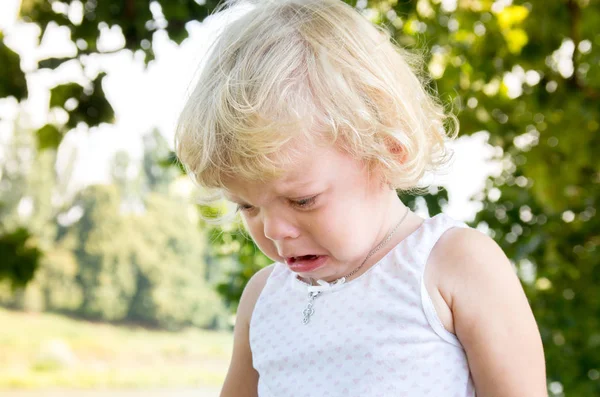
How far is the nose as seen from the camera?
84 centimetres

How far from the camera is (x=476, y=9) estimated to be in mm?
2908

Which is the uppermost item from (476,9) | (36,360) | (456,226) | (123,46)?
(456,226)

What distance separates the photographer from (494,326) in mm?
811

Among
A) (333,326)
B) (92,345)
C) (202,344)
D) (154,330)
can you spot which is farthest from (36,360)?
(333,326)

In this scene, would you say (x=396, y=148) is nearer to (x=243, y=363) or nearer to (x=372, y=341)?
(x=372, y=341)

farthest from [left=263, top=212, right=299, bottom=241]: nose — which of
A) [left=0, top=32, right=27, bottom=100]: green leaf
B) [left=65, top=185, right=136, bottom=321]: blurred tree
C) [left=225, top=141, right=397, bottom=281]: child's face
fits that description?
[left=65, top=185, right=136, bottom=321]: blurred tree

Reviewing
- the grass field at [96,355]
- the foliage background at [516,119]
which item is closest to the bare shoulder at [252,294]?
the foliage background at [516,119]

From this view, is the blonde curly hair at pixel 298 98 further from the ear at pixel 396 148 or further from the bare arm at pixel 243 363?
the bare arm at pixel 243 363

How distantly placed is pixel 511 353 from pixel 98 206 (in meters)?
8.31

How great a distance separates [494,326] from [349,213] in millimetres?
190

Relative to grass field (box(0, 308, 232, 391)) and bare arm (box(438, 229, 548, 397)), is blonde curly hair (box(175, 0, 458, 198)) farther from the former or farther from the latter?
grass field (box(0, 308, 232, 391))

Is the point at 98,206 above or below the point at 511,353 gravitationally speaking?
below

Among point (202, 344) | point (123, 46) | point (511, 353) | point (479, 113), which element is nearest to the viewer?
point (511, 353)

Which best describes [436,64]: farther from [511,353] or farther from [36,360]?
[36,360]
